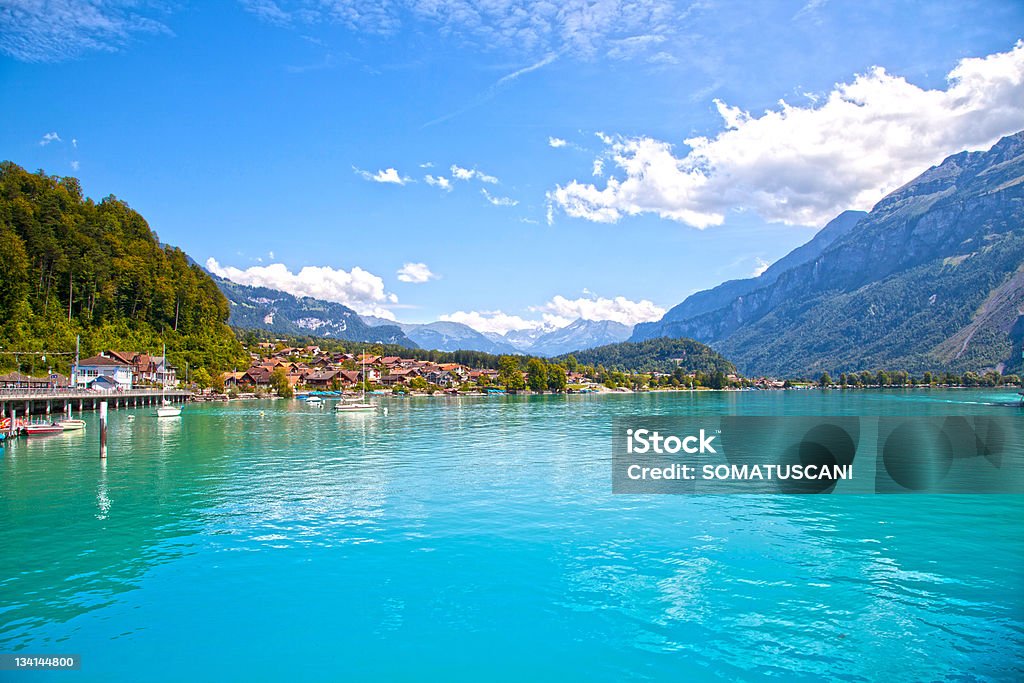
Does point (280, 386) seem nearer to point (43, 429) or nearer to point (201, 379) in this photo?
point (201, 379)

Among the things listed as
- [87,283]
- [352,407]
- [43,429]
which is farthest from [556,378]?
[43,429]

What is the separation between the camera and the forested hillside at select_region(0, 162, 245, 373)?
284 feet

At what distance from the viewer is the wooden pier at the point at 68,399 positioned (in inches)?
2434

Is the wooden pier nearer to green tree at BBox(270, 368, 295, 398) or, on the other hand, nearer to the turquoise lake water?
green tree at BBox(270, 368, 295, 398)

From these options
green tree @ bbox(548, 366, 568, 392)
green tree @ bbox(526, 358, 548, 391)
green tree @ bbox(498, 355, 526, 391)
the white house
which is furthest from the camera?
green tree @ bbox(548, 366, 568, 392)

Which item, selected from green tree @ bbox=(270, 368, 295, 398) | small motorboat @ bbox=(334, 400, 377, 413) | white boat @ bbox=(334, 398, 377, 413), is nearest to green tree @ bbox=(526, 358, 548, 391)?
green tree @ bbox=(270, 368, 295, 398)

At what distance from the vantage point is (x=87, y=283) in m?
101

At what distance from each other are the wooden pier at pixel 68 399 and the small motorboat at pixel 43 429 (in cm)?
899

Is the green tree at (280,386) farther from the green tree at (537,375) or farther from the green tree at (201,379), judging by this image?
the green tree at (537,375)

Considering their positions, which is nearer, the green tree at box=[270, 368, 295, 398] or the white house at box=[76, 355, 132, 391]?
the white house at box=[76, 355, 132, 391]

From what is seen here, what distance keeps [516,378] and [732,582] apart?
162910 millimetres

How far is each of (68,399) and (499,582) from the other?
77.5m

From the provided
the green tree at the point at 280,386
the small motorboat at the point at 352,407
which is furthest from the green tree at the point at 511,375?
the small motorboat at the point at 352,407

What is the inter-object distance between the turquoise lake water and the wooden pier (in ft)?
135
